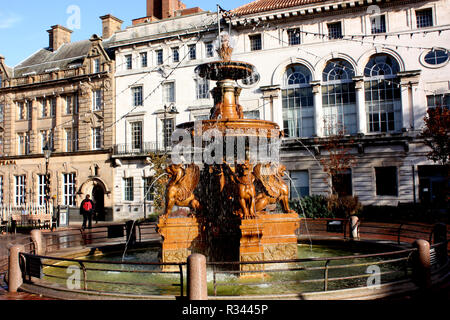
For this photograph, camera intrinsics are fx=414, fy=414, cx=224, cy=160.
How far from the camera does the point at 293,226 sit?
10.9m

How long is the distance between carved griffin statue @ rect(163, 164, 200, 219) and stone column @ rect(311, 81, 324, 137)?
20079 millimetres

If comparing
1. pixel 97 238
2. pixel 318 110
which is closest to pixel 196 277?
pixel 97 238

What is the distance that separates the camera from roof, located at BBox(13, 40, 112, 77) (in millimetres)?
41688

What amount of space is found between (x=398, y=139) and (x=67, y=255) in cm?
2255

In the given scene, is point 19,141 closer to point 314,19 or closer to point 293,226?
point 314,19

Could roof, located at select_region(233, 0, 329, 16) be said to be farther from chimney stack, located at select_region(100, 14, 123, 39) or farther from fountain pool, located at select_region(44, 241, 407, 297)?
fountain pool, located at select_region(44, 241, 407, 297)

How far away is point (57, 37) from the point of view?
45.6 meters

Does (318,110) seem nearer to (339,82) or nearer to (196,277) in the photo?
(339,82)

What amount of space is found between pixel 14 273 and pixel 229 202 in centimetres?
529

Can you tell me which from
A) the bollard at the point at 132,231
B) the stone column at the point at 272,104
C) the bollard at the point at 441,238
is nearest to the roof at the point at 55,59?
the stone column at the point at 272,104

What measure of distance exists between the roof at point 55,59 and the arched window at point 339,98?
2252 cm

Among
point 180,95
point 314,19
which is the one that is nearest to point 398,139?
point 314,19

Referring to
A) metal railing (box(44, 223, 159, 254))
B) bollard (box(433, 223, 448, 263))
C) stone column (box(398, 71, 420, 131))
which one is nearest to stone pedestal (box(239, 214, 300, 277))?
metal railing (box(44, 223, 159, 254))

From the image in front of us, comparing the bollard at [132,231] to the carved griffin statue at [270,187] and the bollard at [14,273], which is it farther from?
the bollard at [14,273]
